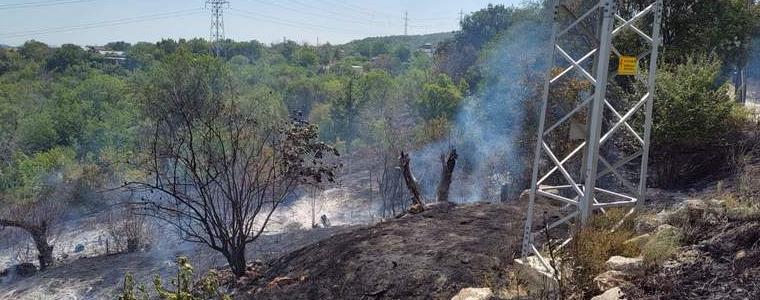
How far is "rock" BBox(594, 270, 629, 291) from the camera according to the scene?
4.34m

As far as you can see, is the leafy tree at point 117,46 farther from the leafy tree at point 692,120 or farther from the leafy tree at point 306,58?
the leafy tree at point 692,120

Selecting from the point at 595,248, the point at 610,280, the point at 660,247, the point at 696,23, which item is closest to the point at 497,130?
the point at 696,23

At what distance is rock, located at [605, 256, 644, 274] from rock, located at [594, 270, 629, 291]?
0.23 feet

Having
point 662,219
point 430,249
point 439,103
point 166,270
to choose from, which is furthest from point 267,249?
point 439,103

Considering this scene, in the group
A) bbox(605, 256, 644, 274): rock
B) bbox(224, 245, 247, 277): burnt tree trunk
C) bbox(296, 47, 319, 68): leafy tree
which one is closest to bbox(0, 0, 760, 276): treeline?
bbox(224, 245, 247, 277): burnt tree trunk

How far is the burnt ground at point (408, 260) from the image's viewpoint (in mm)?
5782

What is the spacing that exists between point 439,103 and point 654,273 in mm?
20778

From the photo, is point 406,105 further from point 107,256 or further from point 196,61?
point 107,256

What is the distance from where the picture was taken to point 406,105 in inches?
1230

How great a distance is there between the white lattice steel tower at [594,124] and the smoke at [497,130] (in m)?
1.40

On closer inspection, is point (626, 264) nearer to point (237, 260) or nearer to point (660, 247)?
point (660, 247)

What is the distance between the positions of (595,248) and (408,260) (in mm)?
2136

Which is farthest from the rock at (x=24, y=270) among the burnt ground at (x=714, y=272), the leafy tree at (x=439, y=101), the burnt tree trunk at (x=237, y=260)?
the leafy tree at (x=439, y=101)

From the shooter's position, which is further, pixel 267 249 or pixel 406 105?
pixel 406 105
